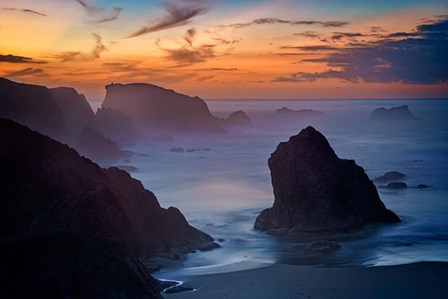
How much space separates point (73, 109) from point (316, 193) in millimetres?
129941

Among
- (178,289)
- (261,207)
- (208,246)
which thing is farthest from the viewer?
(261,207)

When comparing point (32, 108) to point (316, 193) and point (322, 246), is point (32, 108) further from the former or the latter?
point (322, 246)

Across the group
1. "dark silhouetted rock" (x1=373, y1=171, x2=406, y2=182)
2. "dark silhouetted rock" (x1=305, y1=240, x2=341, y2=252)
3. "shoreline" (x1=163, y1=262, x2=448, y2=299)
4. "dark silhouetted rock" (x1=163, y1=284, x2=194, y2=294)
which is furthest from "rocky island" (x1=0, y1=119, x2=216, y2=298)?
"dark silhouetted rock" (x1=373, y1=171, x2=406, y2=182)

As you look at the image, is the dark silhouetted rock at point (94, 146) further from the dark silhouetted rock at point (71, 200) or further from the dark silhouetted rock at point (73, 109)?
the dark silhouetted rock at point (71, 200)

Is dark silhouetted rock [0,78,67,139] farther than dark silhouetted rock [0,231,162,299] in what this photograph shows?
Yes

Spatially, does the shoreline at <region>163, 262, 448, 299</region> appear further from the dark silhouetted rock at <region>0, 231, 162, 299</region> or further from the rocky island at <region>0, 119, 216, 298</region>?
the dark silhouetted rock at <region>0, 231, 162, 299</region>

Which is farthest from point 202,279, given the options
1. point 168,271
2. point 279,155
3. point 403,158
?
point 403,158

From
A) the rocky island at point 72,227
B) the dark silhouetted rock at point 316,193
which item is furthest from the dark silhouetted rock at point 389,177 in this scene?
the rocky island at point 72,227

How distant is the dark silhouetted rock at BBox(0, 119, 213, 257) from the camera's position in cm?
3306

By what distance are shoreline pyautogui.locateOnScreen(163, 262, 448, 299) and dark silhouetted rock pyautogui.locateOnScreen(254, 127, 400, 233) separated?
1424cm

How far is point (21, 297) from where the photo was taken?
20.4 m

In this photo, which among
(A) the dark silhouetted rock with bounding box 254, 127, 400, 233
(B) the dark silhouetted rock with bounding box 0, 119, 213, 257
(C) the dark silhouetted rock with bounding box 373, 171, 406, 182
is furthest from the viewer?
(C) the dark silhouetted rock with bounding box 373, 171, 406, 182

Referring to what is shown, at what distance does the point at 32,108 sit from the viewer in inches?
5157

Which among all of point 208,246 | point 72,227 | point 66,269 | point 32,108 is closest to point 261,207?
point 208,246
